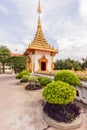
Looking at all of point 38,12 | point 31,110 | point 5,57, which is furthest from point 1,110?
point 5,57

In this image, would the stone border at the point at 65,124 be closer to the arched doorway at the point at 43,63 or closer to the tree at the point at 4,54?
the arched doorway at the point at 43,63

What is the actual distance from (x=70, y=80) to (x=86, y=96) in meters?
1.12

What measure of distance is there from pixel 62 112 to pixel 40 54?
16755 millimetres

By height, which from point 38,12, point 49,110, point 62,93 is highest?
point 38,12

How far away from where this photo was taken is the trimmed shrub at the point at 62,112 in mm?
4859

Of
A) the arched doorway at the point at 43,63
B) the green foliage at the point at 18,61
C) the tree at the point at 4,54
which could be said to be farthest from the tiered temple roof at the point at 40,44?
the tree at the point at 4,54

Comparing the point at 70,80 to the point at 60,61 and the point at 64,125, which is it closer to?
the point at 64,125

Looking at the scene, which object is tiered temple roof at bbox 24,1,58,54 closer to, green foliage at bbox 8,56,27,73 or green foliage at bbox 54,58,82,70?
green foliage at bbox 8,56,27,73

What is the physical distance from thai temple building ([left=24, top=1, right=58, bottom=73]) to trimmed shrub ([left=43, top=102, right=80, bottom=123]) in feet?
51.5

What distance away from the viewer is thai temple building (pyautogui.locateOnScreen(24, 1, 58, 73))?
68.7 ft

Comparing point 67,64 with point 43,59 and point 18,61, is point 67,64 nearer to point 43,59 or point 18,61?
point 18,61

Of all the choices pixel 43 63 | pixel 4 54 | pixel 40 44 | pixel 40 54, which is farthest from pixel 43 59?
pixel 4 54

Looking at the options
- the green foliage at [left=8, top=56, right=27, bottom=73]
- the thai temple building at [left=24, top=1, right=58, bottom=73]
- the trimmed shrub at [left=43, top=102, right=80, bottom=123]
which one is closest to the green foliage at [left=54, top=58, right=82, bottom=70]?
the green foliage at [left=8, top=56, right=27, bottom=73]

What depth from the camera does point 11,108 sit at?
6.45 metres
